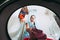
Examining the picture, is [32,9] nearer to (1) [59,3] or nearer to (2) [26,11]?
(2) [26,11]

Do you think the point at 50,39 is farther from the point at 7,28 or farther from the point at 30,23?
the point at 7,28

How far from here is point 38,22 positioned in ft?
4.42

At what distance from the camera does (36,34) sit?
1.34m

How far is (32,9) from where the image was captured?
1.34 m

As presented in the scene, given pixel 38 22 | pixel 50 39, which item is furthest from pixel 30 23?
pixel 50 39

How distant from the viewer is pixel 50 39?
4.37 feet

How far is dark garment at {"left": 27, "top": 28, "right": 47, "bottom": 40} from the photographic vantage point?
1336mm

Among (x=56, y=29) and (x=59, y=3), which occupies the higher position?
(x=59, y=3)

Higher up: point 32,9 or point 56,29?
point 32,9

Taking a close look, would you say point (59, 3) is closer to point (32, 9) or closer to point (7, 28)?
point (32, 9)

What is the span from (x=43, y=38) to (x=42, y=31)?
42 mm

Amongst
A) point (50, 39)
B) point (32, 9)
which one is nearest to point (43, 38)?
point (50, 39)

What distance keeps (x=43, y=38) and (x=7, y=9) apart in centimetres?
28

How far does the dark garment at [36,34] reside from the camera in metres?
1.34
